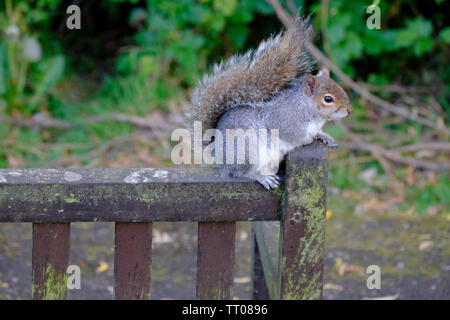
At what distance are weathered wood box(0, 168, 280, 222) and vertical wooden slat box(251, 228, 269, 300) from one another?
0.48 m

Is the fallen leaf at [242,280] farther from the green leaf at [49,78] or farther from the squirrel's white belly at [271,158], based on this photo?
the green leaf at [49,78]

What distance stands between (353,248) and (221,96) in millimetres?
1368

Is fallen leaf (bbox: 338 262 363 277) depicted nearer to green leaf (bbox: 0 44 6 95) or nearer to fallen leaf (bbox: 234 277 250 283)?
fallen leaf (bbox: 234 277 250 283)

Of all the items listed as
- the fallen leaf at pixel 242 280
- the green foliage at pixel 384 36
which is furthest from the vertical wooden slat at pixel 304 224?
the green foliage at pixel 384 36

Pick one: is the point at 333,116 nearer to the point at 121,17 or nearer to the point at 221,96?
the point at 221,96

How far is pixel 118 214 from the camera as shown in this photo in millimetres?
1391

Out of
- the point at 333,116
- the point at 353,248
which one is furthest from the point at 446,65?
the point at 333,116

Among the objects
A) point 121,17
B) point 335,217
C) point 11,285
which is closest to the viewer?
point 11,285

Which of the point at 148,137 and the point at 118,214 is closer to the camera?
the point at 118,214

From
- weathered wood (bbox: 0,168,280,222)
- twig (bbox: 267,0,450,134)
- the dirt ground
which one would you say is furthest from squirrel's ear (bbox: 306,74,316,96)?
twig (bbox: 267,0,450,134)

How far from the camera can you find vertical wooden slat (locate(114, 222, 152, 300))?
1422 millimetres

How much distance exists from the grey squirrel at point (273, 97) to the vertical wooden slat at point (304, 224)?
152 millimetres

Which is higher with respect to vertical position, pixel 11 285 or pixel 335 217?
pixel 335 217

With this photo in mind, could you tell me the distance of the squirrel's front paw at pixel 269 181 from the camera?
1.44m
